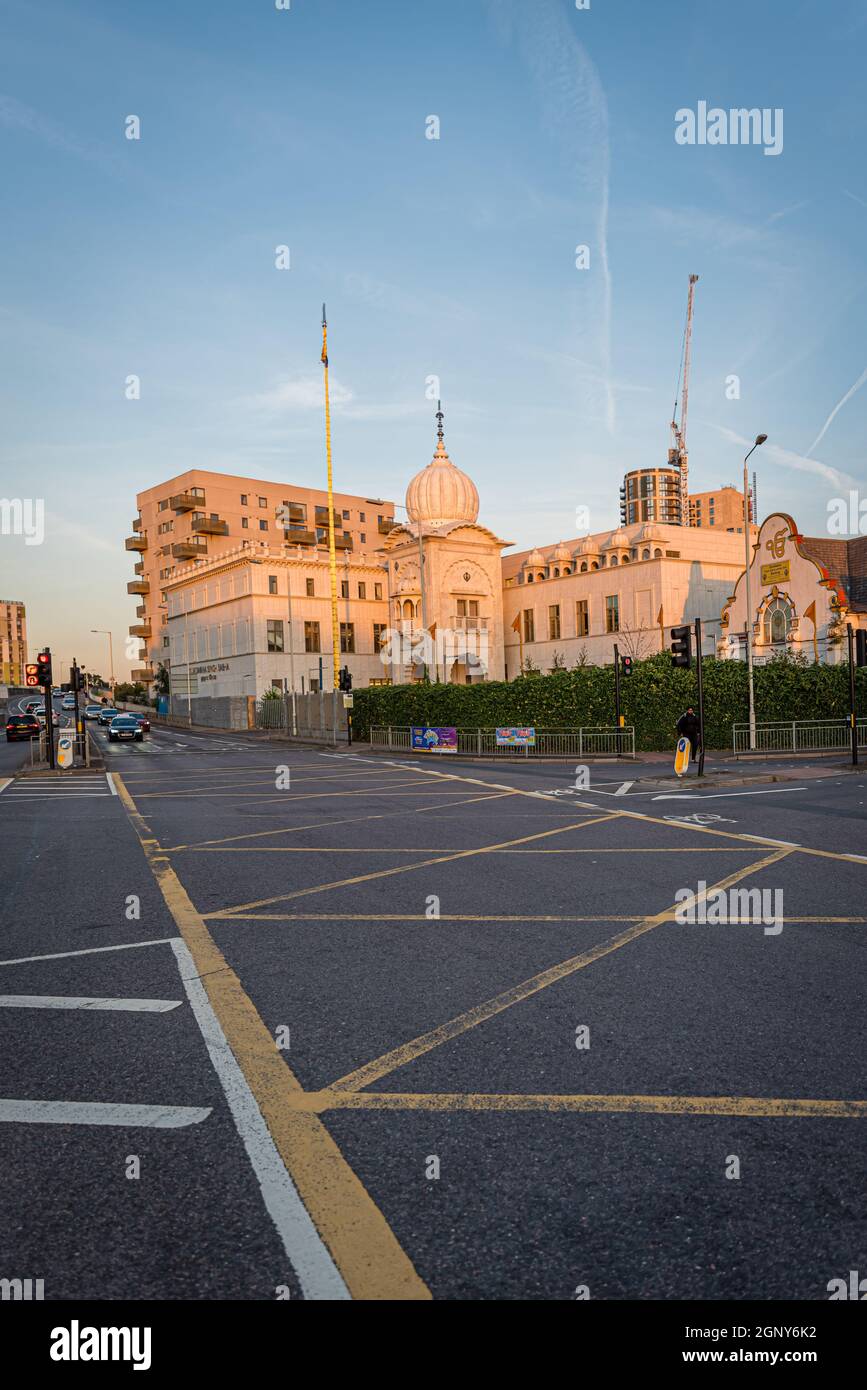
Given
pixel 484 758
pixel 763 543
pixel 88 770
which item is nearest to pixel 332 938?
pixel 88 770

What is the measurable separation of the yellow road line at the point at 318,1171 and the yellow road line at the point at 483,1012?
1.17ft

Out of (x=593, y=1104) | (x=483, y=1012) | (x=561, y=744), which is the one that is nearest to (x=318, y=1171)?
(x=593, y=1104)

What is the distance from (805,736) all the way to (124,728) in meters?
34.1

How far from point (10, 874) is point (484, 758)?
2338cm

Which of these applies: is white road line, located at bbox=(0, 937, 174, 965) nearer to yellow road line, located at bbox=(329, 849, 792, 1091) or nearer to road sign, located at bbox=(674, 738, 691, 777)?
yellow road line, located at bbox=(329, 849, 792, 1091)

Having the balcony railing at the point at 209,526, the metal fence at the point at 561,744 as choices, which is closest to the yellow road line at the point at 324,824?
the metal fence at the point at 561,744

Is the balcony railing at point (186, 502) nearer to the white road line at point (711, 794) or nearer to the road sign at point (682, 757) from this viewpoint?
the road sign at point (682, 757)

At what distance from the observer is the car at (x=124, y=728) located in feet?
151

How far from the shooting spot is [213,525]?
84625 millimetres

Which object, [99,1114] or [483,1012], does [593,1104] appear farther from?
[99,1114]

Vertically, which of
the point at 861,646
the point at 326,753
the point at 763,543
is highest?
the point at 763,543

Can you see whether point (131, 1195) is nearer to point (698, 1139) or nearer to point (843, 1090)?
point (698, 1139)

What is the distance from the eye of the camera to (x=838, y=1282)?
276 centimetres

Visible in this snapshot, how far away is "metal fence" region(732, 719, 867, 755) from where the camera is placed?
31.3m
